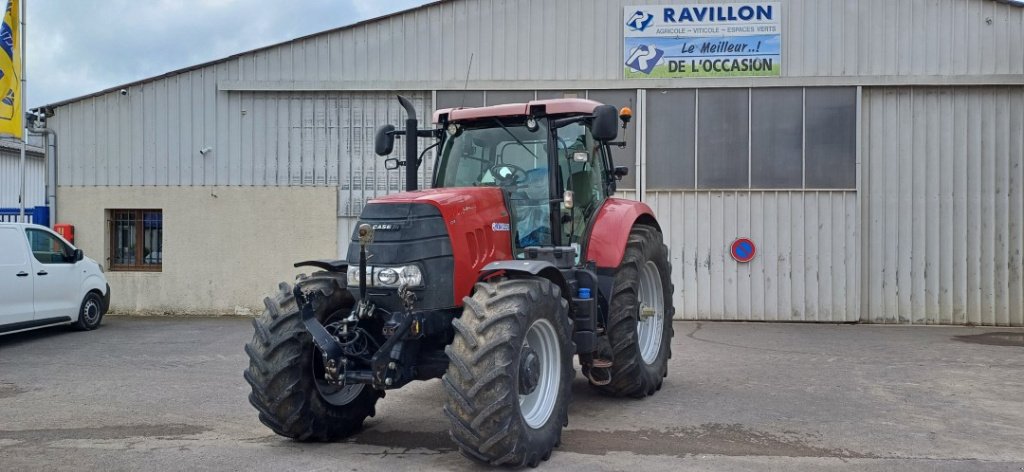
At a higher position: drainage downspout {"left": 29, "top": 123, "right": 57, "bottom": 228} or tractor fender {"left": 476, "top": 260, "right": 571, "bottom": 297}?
drainage downspout {"left": 29, "top": 123, "right": 57, "bottom": 228}

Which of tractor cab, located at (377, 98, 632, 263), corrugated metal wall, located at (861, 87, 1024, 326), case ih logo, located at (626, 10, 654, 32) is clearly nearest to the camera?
tractor cab, located at (377, 98, 632, 263)

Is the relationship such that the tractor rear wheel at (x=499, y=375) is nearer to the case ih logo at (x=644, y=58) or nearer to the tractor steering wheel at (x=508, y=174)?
the tractor steering wheel at (x=508, y=174)

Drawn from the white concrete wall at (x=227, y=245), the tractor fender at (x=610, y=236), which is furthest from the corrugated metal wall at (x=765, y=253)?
the tractor fender at (x=610, y=236)

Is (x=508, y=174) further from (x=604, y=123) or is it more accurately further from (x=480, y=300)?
(x=480, y=300)

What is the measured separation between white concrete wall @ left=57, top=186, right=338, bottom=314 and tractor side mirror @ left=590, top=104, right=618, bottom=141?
867cm

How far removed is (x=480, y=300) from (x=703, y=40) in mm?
9867

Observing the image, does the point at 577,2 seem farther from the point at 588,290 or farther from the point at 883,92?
the point at 588,290

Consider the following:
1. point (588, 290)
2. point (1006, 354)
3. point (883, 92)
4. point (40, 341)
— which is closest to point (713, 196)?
point (883, 92)

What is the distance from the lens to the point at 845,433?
633cm

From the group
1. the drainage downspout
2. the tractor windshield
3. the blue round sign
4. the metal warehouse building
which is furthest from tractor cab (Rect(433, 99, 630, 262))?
the drainage downspout

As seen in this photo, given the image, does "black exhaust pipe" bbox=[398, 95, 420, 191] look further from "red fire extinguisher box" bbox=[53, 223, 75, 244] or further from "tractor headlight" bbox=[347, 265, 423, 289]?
"red fire extinguisher box" bbox=[53, 223, 75, 244]

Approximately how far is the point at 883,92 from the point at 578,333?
955cm

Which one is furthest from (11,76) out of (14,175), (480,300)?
(14,175)

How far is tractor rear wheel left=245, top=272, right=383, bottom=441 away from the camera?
565 cm
